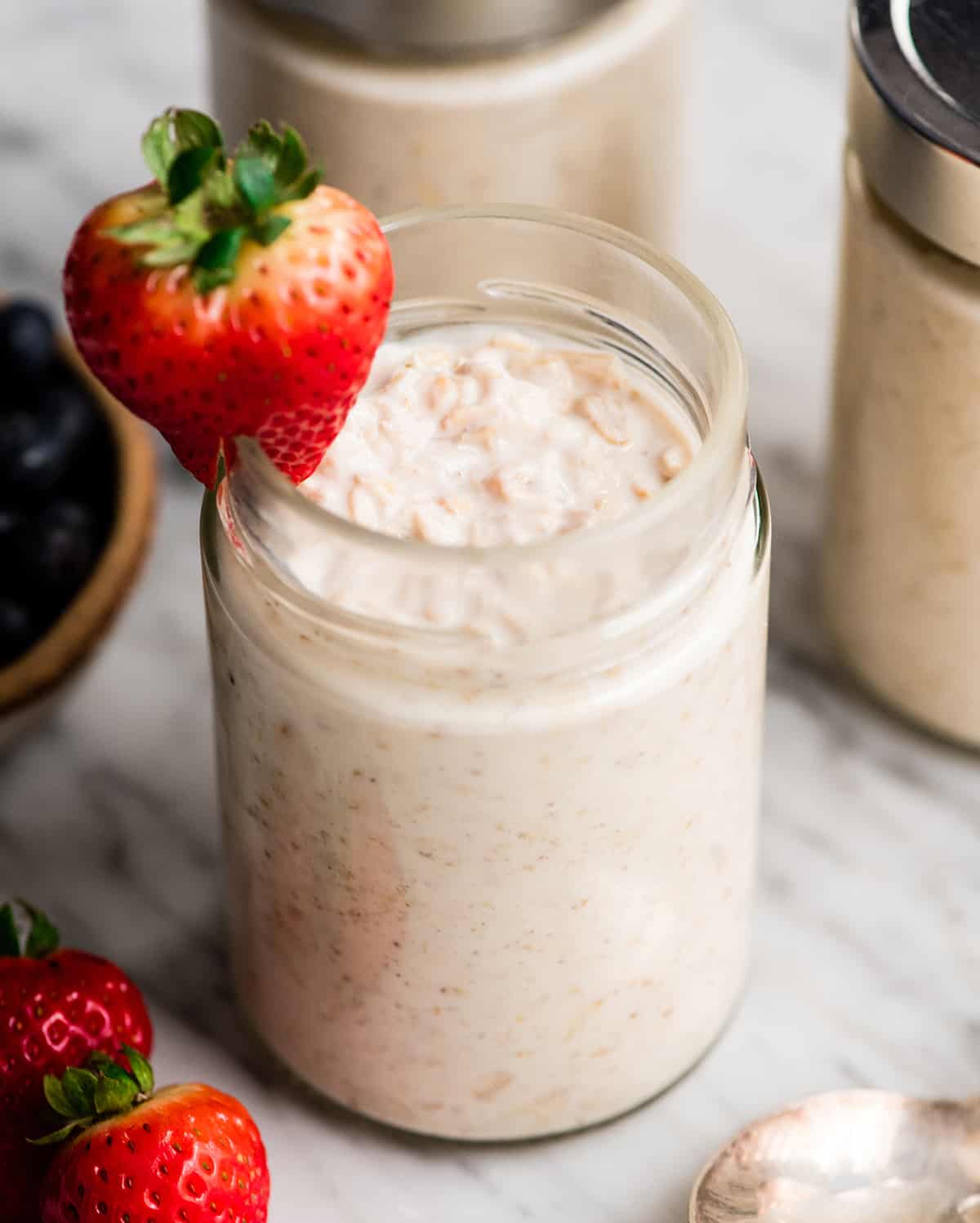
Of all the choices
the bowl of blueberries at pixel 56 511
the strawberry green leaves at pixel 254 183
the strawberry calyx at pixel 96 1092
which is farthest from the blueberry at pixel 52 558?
the strawberry green leaves at pixel 254 183

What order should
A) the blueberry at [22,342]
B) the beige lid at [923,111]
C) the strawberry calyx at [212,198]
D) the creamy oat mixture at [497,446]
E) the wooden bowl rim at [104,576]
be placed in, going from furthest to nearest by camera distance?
1. the blueberry at [22,342]
2. the wooden bowl rim at [104,576]
3. the beige lid at [923,111]
4. the creamy oat mixture at [497,446]
5. the strawberry calyx at [212,198]

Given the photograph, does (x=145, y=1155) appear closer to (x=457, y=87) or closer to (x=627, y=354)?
(x=627, y=354)

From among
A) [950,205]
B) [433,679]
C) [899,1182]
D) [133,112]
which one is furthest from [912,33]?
[133,112]

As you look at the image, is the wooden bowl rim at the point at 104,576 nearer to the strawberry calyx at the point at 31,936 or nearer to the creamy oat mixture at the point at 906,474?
the strawberry calyx at the point at 31,936

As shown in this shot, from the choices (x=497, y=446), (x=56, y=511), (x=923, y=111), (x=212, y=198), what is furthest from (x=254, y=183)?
(x=56, y=511)

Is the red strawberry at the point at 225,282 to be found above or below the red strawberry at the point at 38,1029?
above

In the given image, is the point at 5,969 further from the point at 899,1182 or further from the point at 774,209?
the point at 774,209

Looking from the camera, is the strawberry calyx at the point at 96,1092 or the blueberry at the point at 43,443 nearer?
the strawberry calyx at the point at 96,1092

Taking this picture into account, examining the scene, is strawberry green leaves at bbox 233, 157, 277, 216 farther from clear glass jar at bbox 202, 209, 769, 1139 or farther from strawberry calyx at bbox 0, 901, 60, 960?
strawberry calyx at bbox 0, 901, 60, 960
